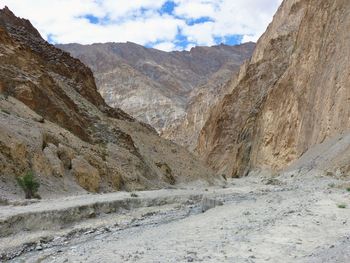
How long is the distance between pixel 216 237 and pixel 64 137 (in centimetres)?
1867

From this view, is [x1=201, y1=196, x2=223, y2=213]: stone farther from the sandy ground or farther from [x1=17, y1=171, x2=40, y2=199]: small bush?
[x1=17, y1=171, x2=40, y2=199]: small bush

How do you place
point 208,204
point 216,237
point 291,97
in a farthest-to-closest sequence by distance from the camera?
point 291,97 → point 208,204 → point 216,237

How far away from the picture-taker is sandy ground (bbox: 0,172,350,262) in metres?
10.4

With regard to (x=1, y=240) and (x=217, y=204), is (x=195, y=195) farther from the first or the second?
(x=1, y=240)

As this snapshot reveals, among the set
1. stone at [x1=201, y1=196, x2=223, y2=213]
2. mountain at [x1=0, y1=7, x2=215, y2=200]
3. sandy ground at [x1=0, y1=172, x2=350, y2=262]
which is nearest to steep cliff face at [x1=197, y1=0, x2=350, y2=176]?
mountain at [x1=0, y1=7, x2=215, y2=200]

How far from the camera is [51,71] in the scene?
47781mm

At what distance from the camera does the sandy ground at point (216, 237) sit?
10.4 metres

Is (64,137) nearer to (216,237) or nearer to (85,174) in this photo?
(85,174)

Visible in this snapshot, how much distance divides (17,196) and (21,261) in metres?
7.89

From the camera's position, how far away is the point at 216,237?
12562 mm

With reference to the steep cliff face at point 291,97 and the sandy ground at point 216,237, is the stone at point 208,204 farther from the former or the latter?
the steep cliff face at point 291,97

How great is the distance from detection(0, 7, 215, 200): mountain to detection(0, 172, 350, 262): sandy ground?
20.3 feet

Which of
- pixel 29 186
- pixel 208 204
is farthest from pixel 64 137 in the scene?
pixel 208 204

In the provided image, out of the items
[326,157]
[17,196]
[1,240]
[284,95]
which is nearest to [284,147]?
[284,95]
